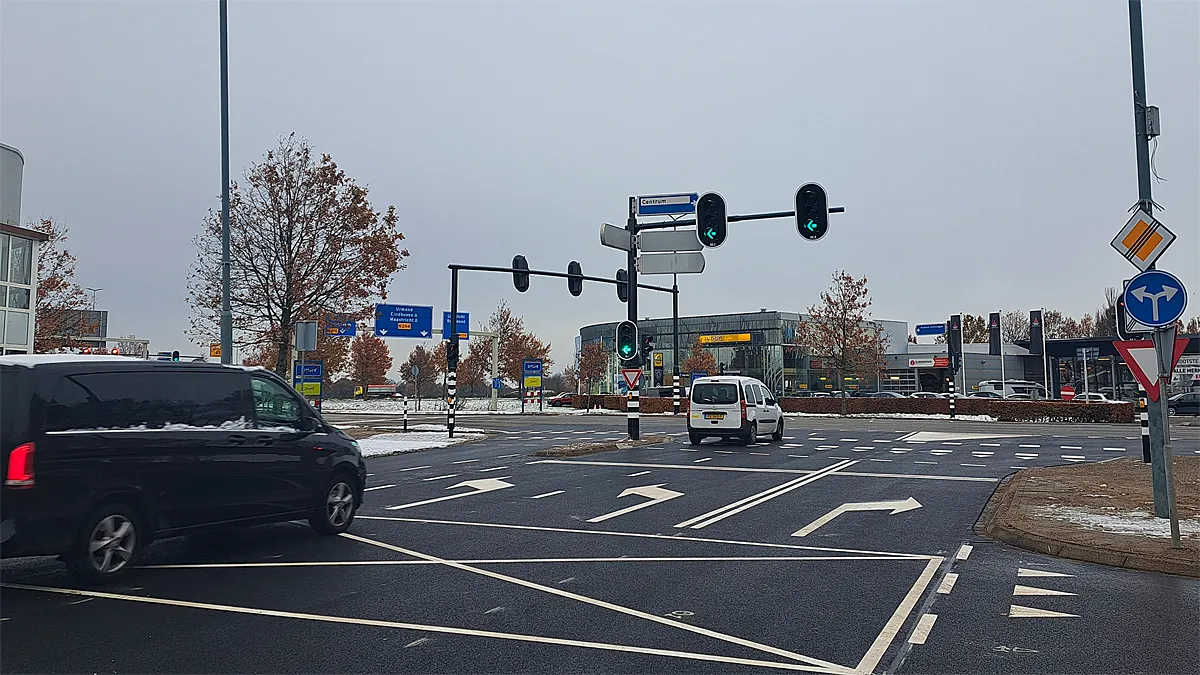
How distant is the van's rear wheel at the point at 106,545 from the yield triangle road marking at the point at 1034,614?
7.02m

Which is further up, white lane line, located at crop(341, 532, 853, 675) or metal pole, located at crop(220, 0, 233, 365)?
metal pole, located at crop(220, 0, 233, 365)

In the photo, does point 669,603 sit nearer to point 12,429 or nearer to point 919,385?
point 12,429

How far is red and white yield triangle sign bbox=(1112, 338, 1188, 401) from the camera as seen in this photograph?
9734 mm

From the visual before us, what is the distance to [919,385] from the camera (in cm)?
8050

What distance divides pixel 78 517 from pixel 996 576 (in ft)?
25.3

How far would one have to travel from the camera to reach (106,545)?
736cm

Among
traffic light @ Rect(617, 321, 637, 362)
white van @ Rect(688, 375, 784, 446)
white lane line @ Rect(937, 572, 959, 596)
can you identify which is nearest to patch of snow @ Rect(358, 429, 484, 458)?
traffic light @ Rect(617, 321, 637, 362)

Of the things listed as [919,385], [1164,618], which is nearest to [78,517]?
[1164,618]

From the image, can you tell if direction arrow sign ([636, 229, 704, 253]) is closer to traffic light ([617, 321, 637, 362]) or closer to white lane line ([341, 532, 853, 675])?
traffic light ([617, 321, 637, 362])

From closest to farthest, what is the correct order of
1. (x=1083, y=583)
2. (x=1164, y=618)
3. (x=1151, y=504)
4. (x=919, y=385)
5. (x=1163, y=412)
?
(x=1164, y=618) < (x=1083, y=583) < (x=1163, y=412) < (x=1151, y=504) < (x=919, y=385)

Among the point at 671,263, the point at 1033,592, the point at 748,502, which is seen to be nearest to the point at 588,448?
the point at 671,263

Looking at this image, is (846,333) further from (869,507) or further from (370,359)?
(370,359)

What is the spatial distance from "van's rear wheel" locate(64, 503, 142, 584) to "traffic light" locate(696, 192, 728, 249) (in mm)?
14498

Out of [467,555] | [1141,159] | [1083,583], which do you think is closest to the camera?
[1083,583]
